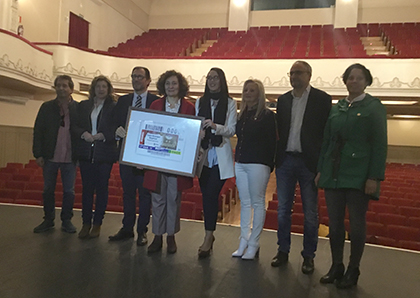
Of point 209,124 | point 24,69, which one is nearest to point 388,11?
point 24,69

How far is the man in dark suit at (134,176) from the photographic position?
2.22m

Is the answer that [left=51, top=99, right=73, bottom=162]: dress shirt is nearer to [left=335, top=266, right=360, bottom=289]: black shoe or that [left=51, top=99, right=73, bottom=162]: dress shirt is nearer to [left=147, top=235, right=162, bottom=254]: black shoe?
[left=147, top=235, right=162, bottom=254]: black shoe

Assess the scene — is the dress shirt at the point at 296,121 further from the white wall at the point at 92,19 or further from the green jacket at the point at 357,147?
the white wall at the point at 92,19

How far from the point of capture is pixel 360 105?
1.68 m

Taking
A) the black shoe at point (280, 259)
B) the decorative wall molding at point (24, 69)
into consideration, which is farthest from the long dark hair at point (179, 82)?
the decorative wall molding at point (24, 69)

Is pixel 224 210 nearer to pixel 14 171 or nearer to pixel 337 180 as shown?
pixel 337 180

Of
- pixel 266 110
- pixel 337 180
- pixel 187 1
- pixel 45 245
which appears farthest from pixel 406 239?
pixel 187 1

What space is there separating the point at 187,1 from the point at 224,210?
35.0ft

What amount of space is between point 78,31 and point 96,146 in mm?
8344

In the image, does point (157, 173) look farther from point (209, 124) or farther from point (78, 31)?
point (78, 31)

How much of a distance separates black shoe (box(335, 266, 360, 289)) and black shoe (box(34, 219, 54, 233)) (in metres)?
1.97

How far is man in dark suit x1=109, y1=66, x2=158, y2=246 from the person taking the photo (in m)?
2.22

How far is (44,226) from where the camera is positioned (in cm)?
241

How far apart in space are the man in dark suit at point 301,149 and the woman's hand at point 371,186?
12.7 inches
